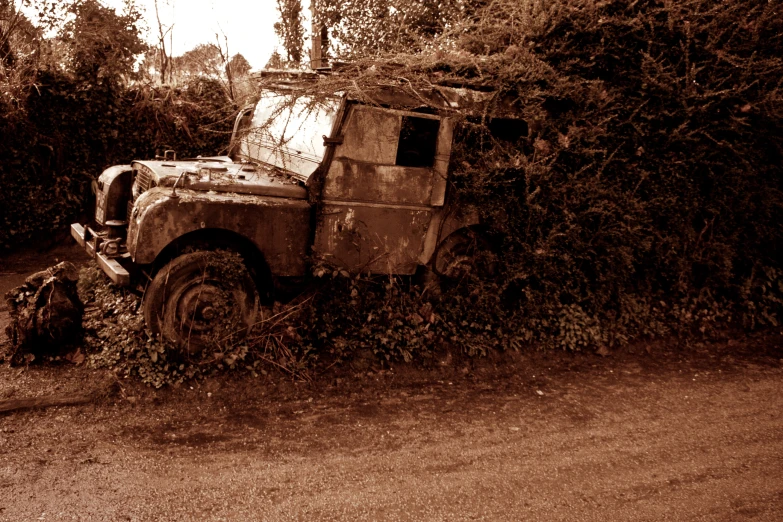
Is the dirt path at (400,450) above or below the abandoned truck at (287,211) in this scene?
below

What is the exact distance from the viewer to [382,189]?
5379 millimetres

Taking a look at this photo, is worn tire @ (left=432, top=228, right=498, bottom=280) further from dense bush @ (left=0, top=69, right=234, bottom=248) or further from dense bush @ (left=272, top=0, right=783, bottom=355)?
dense bush @ (left=0, top=69, right=234, bottom=248)

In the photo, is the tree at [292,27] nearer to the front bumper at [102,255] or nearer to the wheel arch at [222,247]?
the front bumper at [102,255]

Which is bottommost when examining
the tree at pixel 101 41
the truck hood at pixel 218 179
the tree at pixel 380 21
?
the truck hood at pixel 218 179

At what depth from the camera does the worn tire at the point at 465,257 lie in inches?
235

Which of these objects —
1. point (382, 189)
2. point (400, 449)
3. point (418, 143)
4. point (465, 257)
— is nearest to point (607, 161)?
point (465, 257)

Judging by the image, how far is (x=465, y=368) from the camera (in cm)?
573

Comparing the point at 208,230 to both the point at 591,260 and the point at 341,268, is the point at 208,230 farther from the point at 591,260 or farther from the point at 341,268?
the point at 591,260

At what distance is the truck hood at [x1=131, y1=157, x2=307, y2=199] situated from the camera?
16.1ft

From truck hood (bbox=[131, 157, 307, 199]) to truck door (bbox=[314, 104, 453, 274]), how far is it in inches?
15.3

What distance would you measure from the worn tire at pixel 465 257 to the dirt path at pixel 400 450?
40.1 inches

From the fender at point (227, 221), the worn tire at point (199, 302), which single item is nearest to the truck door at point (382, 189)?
the fender at point (227, 221)

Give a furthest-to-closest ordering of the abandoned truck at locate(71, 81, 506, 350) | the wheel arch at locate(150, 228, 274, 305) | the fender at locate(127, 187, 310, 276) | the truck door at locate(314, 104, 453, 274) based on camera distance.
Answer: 1. the truck door at locate(314, 104, 453, 274)
2. the wheel arch at locate(150, 228, 274, 305)
3. the abandoned truck at locate(71, 81, 506, 350)
4. the fender at locate(127, 187, 310, 276)

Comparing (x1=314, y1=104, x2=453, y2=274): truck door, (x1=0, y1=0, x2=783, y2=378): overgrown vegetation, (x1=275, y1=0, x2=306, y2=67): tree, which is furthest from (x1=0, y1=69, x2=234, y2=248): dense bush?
(x1=0, y1=0, x2=783, y2=378): overgrown vegetation
